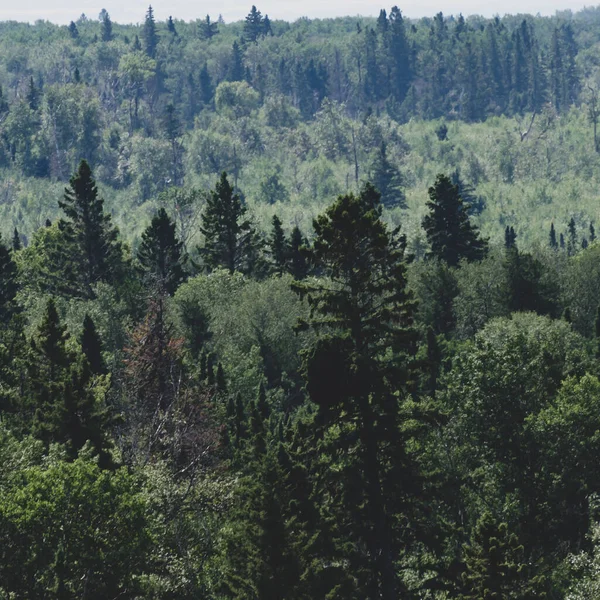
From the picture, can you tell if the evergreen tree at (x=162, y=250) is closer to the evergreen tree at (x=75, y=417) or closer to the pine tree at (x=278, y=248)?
the pine tree at (x=278, y=248)

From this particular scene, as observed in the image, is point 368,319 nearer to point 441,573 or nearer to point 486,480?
point 441,573

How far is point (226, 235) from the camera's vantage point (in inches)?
4656

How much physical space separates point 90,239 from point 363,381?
79.4m

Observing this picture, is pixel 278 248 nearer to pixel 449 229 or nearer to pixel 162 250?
pixel 162 250

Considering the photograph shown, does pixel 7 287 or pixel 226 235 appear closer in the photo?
pixel 7 287

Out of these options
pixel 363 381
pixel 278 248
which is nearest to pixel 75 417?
pixel 363 381

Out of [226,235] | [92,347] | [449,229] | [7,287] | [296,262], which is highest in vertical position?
[226,235]

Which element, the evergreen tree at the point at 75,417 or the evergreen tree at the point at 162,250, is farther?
the evergreen tree at the point at 162,250

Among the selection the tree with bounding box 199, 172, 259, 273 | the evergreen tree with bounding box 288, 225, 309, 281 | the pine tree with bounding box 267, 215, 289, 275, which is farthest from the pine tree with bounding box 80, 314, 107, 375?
the pine tree with bounding box 267, 215, 289, 275

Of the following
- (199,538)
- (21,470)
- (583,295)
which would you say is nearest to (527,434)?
(199,538)

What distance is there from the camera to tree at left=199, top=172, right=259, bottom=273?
117m

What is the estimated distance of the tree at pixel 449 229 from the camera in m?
115

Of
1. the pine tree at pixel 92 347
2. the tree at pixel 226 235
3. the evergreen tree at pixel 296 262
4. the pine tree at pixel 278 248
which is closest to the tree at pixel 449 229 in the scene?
the evergreen tree at pixel 296 262

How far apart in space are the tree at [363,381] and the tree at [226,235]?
71.5 meters
